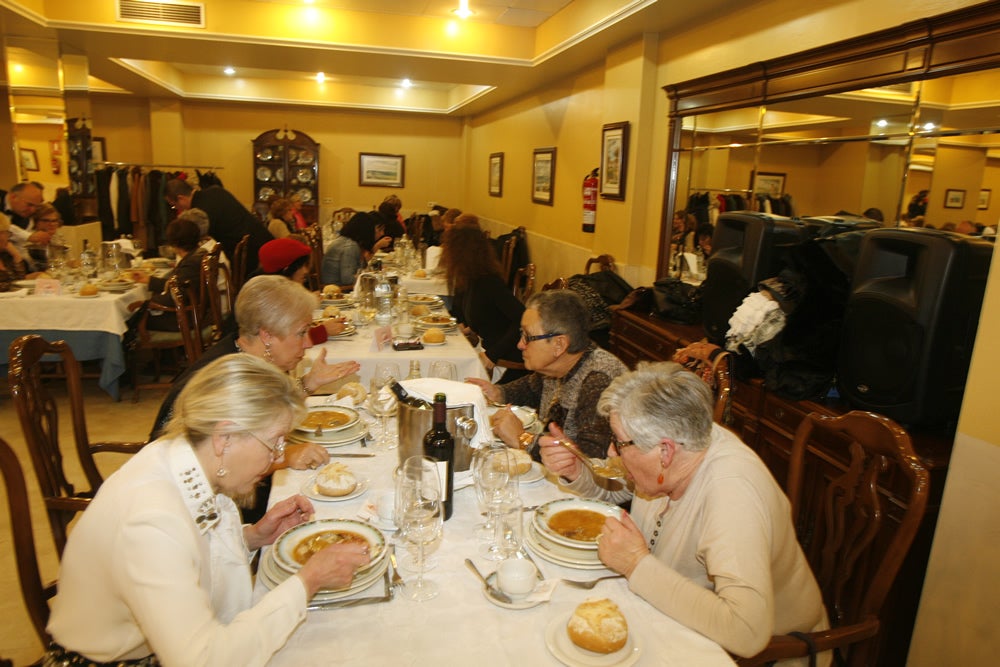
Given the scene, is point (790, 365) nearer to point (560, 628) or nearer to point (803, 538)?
point (803, 538)

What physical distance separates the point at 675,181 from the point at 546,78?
3288 mm

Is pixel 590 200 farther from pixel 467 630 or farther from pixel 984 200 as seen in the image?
pixel 467 630

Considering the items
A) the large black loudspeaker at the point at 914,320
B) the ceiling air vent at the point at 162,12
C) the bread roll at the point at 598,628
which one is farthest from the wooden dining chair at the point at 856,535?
the ceiling air vent at the point at 162,12

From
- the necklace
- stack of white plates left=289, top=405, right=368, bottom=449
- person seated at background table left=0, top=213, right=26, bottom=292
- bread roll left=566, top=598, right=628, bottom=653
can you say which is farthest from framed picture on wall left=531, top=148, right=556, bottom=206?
bread roll left=566, top=598, right=628, bottom=653

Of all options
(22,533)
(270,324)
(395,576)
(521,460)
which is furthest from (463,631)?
→ (270,324)

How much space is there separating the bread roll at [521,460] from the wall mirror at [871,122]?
79.1 inches

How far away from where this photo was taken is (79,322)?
4609mm

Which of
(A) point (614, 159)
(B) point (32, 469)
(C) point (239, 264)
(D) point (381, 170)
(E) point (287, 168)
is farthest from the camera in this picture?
(D) point (381, 170)

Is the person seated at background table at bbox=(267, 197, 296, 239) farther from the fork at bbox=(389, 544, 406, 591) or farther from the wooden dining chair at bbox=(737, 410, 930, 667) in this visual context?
the wooden dining chair at bbox=(737, 410, 930, 667)

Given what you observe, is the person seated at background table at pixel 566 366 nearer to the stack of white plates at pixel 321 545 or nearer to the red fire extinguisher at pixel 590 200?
the stack of white plates at pixel 321 545

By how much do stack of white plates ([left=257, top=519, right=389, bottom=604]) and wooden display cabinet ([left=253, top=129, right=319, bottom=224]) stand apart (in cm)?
1086

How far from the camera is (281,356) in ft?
7.79

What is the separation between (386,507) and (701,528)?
79 centimetres

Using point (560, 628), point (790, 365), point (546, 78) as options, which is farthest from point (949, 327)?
point (546, 78)
